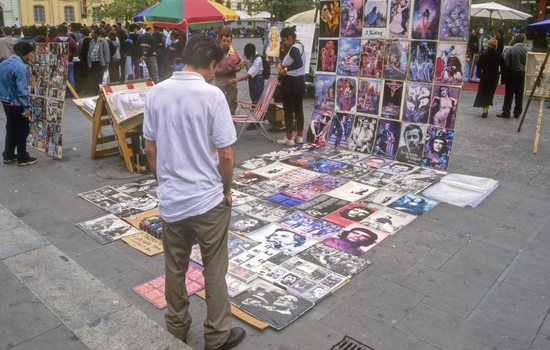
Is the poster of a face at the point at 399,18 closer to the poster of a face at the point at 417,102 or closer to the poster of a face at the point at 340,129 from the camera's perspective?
the poster of a face at the point at 417,102

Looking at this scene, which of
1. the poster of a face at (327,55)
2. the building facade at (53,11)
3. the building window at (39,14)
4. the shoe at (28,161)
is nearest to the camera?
the shoe at (28,161)

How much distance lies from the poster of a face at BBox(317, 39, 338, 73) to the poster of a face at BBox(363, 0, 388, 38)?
53 cm

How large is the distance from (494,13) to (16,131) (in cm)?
1602

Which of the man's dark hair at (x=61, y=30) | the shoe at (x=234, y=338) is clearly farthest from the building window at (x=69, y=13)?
the shoe at (x=234, y=338)

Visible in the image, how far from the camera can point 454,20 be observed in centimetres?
561

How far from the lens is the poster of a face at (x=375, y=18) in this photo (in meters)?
6.21

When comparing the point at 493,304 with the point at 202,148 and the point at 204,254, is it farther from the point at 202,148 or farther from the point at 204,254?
the point at 202,148

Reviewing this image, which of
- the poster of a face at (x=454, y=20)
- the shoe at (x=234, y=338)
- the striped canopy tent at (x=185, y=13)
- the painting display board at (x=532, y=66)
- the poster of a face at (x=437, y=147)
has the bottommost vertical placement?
the shoe at (x=234, y=338)

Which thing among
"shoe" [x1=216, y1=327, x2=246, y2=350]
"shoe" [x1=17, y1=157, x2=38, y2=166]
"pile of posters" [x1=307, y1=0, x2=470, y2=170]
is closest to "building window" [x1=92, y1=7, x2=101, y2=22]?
"shoe" [x1=17, y1=157, x2=38, y2=166]

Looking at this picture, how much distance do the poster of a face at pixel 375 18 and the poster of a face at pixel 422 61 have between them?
51cm

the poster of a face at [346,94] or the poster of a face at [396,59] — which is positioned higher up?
the poster of a face at [396,59]

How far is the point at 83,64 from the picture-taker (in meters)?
11.7

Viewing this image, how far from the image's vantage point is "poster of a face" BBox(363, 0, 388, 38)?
6.21 meters

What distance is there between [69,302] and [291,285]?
1504 mm
